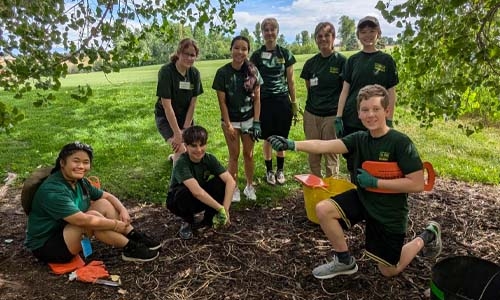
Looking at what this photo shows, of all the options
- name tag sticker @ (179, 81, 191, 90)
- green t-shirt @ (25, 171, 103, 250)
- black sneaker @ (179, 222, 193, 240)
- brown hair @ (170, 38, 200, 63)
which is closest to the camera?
green t-shirt @ (25, 171, 103, 250)

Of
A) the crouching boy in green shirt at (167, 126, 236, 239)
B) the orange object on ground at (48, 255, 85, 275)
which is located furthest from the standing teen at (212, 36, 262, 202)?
the orange object on ground at (48, 255, 85, 275)

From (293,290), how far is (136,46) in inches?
97.7

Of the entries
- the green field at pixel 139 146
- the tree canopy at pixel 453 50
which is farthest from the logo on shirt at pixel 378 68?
the green field at pixel 139 146

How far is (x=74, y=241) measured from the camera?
3.09 meters

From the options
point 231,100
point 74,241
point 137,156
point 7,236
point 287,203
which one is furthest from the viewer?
point 137,156

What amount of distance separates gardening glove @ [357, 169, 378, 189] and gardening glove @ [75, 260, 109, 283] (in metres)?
1.88

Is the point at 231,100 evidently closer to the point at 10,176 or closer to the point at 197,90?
the point at 197,90

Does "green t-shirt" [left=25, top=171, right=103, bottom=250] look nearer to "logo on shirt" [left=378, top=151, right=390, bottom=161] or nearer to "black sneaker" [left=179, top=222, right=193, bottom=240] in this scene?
"black sneaker" [left=179, top=222, right=193, bottom=240]

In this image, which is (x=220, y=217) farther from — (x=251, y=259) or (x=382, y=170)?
(x=382, y=170)

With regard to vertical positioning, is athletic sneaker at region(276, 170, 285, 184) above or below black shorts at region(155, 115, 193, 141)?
below

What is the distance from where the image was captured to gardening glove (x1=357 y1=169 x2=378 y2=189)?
2717 millimetres

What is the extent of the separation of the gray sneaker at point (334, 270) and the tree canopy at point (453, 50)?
1633 mm

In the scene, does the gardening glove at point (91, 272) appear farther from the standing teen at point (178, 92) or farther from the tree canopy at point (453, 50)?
the tree canopy at point (453, 50)

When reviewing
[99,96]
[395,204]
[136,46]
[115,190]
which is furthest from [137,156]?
[99,96]
